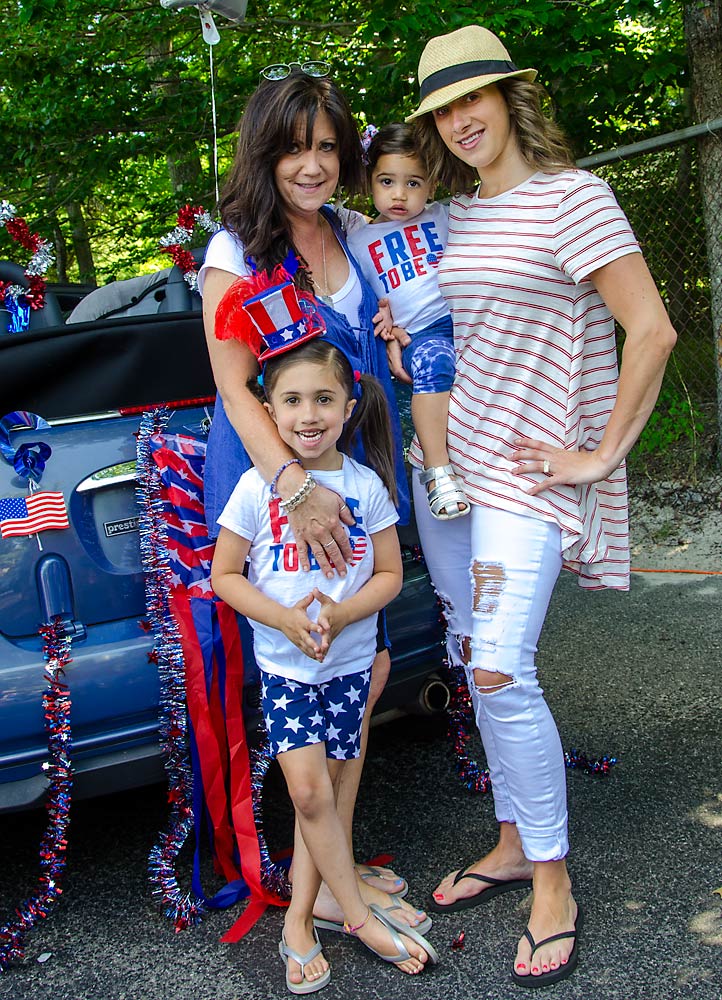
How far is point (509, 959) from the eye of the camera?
2.42 m

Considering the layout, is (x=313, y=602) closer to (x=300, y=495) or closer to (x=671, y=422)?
(x=300, y=495)

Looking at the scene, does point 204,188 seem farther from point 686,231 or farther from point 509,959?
point 509,959

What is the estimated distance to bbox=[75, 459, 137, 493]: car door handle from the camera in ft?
8.55

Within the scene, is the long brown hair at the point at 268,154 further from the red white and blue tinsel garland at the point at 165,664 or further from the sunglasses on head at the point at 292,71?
the red white and blue tinsel garland at the point at 165,664

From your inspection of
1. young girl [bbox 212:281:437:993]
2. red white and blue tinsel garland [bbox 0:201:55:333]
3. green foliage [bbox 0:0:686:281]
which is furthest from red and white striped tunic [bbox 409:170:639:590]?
green foliage [bbox 0:0:686:281]

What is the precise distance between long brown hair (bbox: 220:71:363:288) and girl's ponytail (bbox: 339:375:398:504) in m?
0.34

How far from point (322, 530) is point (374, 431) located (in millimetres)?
356

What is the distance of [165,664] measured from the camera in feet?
8.50

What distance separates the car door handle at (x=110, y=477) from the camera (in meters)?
2.61

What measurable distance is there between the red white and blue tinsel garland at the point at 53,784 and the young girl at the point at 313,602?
0.47 m

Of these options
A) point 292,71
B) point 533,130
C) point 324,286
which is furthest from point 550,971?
point 292,71

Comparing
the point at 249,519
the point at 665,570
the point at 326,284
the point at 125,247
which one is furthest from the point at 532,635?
the point at 125,247

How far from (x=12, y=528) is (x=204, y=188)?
560cm

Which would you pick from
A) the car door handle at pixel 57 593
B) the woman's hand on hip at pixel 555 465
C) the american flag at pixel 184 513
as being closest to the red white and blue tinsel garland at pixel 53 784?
the car door handle at pixel 57 593
